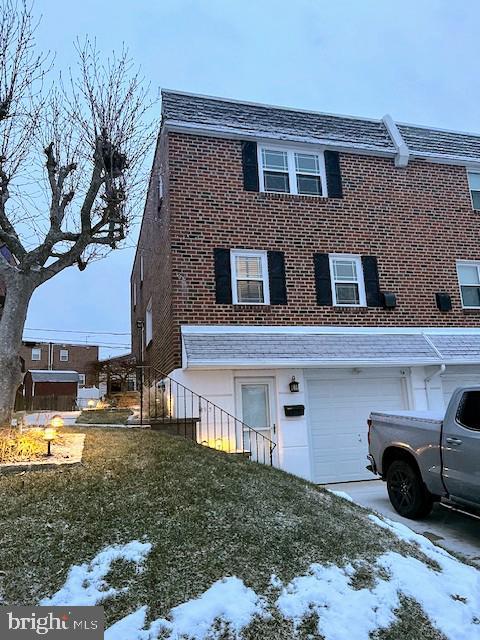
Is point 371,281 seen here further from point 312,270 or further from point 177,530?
point 177,530

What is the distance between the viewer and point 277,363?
9.66 m

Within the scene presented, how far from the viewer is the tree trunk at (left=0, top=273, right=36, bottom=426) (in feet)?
21.9

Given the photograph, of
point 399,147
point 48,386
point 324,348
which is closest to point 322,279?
point 324,348

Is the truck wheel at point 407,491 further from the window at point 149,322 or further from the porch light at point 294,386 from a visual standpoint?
the window at point 149,322

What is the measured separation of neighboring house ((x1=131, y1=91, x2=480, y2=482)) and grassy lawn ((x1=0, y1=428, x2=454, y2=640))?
3773 mm

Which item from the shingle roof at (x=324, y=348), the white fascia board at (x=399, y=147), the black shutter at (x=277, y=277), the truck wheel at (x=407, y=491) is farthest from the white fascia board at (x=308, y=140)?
the truck wheel at (x=407, y=491)

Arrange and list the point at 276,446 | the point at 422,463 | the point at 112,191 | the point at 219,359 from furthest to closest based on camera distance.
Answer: the point at 276,446 < the point at 219,359 < the point at 112,191 < the point at 422,463

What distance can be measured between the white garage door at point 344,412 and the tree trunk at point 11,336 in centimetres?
606

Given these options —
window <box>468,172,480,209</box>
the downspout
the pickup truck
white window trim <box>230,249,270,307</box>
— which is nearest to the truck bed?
the pickup truck

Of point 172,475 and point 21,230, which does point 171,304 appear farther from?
point 172,475

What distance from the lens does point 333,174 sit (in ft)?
39.4

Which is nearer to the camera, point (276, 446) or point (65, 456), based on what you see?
point (65, 456)

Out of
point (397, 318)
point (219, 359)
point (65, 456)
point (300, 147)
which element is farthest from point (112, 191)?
point (397, 318)

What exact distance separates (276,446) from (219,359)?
241 cm
